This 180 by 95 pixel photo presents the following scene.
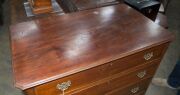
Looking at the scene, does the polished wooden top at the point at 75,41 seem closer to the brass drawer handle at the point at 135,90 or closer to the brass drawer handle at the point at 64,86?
the brass drawer handle at the point at 64,86

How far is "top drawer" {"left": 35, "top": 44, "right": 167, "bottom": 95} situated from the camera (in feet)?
2.89

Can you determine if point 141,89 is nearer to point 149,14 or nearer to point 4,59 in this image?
point 149,14

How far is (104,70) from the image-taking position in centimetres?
101

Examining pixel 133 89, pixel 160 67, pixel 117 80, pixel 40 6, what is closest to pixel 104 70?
pixel 117 80

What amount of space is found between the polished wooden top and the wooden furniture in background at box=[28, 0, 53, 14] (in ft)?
0.72

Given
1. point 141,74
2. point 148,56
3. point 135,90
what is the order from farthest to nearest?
point 135,90 → point 141,74 → point 148,56

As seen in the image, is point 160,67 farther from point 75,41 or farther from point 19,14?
point 19,14

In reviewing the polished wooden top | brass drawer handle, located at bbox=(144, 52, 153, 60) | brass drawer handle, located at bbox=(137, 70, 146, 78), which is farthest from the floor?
the polished wooden top

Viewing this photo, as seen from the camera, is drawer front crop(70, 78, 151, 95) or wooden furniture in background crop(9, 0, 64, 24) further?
wooden furniture in background crop(9, 0, 64, 24)

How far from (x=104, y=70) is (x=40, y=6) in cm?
71

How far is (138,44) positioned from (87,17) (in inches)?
16.1

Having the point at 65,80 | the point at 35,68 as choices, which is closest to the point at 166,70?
the point at 65,80

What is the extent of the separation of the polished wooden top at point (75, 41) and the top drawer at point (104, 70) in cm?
6

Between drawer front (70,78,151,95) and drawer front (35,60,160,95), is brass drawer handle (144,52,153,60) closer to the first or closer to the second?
drawer front (35,60,160,95)
